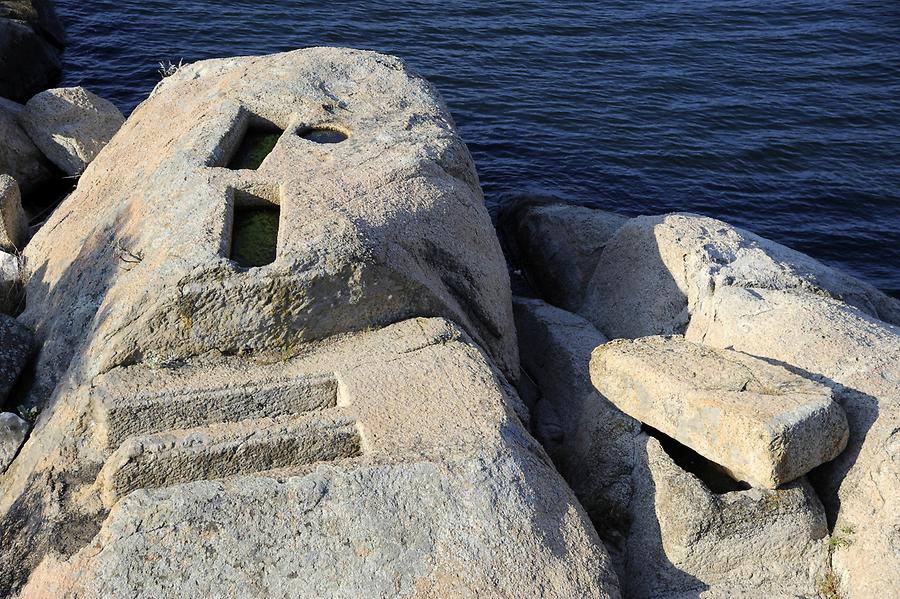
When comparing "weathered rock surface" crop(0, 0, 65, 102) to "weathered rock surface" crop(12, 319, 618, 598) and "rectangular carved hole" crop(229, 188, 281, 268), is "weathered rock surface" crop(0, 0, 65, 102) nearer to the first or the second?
"rectangular carved hole" crop(229, 188, 281, 268)

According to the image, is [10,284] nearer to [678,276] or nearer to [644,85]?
→ [678,276]

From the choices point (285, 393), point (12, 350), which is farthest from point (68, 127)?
point (285, 393)

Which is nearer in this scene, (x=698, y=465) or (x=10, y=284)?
(x=698, y=465)

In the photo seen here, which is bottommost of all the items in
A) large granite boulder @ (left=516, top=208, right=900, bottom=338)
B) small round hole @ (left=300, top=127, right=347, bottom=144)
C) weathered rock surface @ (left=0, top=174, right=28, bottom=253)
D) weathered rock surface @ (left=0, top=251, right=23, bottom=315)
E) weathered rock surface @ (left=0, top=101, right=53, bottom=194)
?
weathered rock surface @ (left=0, top=101, right=53, bottom=194)

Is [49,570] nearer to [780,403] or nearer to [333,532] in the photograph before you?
[333,532]

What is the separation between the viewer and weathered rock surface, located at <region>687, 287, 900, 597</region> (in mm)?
6633

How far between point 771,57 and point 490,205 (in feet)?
31.3

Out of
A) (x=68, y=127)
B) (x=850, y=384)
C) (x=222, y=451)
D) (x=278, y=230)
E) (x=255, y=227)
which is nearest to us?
(x=222, y=451)

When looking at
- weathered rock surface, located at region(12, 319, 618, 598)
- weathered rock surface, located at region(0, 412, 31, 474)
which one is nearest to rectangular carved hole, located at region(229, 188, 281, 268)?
weathered rock surface, located at region(12, 319, 618, 598)

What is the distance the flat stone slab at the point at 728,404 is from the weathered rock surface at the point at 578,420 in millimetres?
325

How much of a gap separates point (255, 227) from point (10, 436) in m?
2.54

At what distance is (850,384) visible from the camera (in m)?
7.39

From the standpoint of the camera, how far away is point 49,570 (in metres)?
5.66

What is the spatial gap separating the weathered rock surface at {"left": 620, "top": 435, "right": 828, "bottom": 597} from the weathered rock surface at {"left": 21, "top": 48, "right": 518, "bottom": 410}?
7.74 ft
